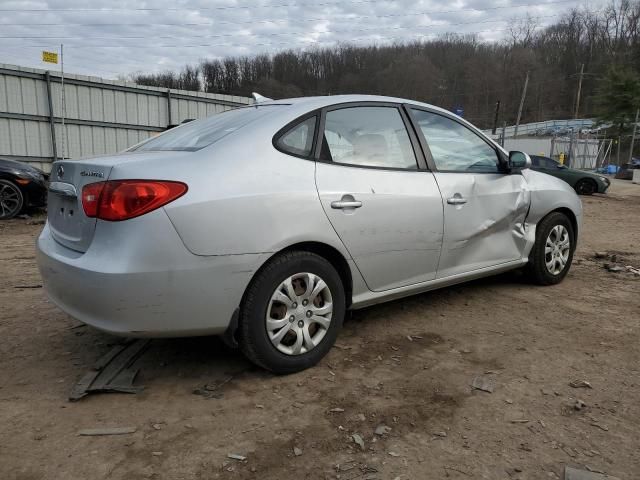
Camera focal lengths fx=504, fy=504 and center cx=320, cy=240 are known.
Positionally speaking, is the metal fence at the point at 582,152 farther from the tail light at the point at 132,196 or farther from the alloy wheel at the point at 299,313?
the tail light at the point at 132,196

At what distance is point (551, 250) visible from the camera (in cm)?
452

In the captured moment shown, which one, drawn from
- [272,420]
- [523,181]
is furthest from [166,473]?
[523,181]

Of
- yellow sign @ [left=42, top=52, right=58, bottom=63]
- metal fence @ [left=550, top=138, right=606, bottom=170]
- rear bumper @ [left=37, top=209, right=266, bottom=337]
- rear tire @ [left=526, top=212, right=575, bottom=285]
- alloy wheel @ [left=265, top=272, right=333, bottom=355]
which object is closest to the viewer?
rear bumper @ [left=37, top=209, right=266, bottom=337]

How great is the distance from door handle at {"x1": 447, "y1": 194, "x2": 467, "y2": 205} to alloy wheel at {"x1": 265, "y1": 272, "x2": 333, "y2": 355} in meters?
1.18

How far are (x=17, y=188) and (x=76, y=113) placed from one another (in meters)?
6.80

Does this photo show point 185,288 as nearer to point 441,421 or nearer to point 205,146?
point 205,146

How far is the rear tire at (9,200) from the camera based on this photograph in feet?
27.3

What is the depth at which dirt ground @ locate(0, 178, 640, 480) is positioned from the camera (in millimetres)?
2059

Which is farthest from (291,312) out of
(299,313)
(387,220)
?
(387,220)

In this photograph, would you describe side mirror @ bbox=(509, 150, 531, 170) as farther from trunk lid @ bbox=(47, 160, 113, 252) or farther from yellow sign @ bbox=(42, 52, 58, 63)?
yellow sign @ bbox=(42, 52, 58, 63)

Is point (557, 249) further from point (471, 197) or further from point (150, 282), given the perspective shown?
point (150, 282)

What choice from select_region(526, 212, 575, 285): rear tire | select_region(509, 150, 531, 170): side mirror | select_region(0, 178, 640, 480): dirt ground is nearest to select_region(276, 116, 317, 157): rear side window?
select_region(0, 178, 640, 480): dirt ground

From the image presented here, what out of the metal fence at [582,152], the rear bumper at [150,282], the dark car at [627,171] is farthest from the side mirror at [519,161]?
the metal fence at [582,152]

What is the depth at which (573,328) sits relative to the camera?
359cm
